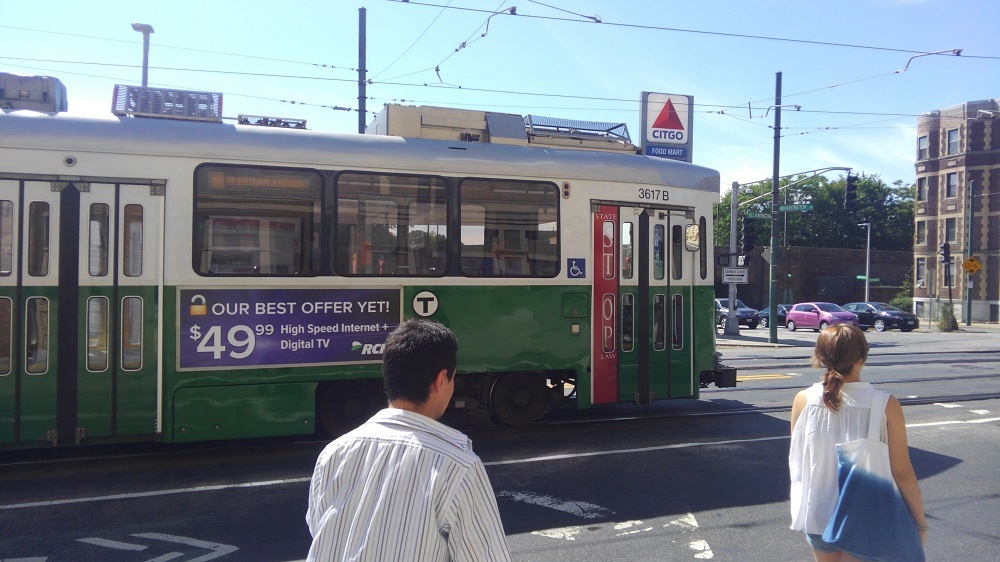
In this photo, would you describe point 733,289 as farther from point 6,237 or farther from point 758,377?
point 6,237

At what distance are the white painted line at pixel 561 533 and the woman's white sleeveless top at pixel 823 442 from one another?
2.22 meters

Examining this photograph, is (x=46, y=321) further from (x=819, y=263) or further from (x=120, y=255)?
(x=819, y=263)

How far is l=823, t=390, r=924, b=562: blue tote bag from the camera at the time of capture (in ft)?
10.3

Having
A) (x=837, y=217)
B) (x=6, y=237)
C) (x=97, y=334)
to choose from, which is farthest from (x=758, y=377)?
(x=837, y=217)

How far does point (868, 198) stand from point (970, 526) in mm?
77099

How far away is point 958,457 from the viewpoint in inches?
315

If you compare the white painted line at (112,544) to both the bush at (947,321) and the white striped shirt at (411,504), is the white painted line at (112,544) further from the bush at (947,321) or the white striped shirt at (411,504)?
the bush at (947,321)

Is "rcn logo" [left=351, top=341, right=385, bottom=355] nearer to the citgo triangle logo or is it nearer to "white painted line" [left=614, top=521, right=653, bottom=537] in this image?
"white painted line" [left=614, top=521, right=653, bottom=537]

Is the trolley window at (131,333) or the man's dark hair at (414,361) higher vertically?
the man's dark hair at (414,361)

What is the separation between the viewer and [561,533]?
5496 mm

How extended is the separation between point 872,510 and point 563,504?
3307 mm

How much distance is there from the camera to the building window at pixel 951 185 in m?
51.1

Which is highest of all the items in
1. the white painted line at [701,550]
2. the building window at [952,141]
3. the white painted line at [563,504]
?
the building window at [952,141]

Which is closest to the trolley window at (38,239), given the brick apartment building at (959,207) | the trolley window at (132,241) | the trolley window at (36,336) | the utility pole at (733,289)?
the trolley window at (36,336)
